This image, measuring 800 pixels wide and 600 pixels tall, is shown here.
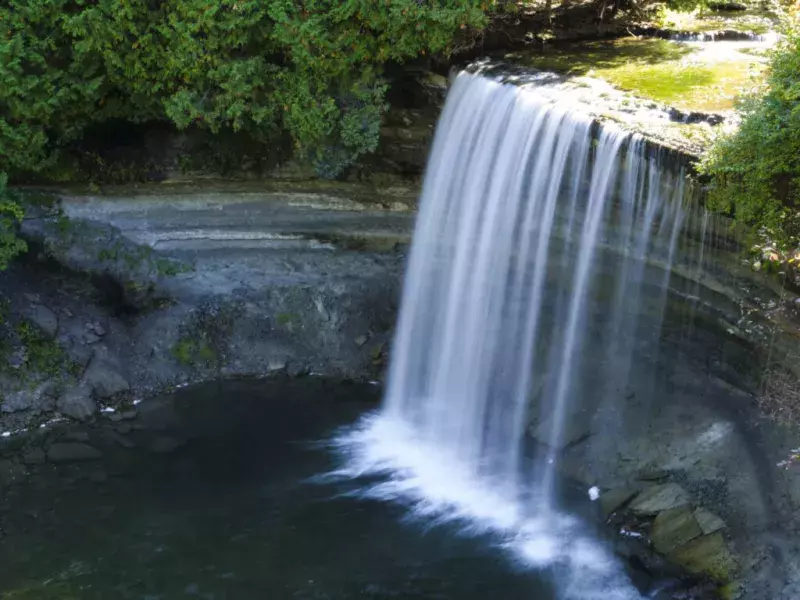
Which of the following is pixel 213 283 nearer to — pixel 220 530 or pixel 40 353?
pixel 40 353

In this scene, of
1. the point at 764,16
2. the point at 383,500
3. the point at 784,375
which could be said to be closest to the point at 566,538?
the point at 383,500

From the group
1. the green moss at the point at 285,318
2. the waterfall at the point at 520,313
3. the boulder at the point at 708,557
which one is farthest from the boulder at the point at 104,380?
the boulder at the point at 708,557

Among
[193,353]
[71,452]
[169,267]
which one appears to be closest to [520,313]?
[193,353]

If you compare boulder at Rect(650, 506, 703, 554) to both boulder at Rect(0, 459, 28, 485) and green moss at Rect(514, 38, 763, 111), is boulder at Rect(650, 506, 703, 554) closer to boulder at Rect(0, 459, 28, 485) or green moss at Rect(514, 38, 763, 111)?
green moss at Rect(514, 38, 763, 111)

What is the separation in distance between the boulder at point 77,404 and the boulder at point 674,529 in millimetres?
10818

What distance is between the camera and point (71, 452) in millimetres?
16656

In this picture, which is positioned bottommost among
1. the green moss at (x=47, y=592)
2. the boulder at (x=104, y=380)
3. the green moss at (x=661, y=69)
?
the green moss at (x=47, y=592)

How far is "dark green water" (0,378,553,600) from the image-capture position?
13477 millimetres

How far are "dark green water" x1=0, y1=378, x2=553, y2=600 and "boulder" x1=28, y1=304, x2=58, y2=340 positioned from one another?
217 cm

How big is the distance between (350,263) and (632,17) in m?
8.37

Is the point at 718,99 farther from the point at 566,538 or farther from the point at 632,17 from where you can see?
the point at 566,538

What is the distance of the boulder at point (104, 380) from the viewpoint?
1808 cm

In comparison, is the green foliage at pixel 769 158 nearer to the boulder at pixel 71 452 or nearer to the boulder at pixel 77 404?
the boulder at pixel 71 452

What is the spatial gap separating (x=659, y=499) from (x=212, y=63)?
11370mm
